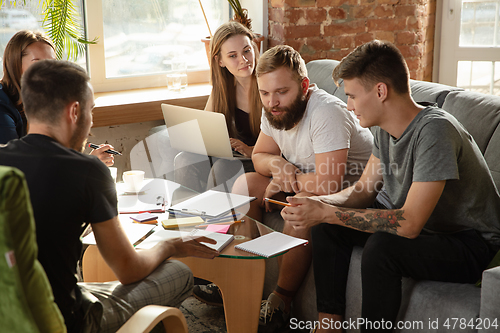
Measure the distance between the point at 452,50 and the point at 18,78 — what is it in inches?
111

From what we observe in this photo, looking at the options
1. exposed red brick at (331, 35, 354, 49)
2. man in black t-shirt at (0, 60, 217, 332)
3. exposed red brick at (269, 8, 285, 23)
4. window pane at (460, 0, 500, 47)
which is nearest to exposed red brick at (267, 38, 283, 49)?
exposed red brick at (269, 8, 285, 23)

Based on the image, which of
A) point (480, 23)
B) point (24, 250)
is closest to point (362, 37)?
point (480, 23)

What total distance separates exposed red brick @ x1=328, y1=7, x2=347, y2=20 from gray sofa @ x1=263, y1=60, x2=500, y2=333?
1.09 metres

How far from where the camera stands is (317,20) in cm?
312

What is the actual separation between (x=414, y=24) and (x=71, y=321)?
2901mm

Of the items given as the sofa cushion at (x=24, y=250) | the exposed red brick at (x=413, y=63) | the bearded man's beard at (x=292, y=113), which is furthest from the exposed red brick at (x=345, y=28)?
the sofa cushion at (x=24, y=250)

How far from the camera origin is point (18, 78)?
6.73ft

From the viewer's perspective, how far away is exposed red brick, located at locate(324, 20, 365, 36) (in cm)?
314

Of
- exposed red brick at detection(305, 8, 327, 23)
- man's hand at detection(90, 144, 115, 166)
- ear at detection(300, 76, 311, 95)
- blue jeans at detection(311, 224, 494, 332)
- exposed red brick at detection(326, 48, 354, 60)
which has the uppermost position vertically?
exposed red brick at detection(305, 8, 327, 23)

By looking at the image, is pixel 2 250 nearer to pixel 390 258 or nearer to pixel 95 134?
pixel 390 258

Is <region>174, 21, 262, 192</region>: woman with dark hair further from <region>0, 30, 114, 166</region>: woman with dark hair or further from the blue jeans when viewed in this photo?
the blue jeans

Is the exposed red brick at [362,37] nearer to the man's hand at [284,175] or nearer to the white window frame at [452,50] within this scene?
the white window frame at [452,50]

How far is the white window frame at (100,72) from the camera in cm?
316

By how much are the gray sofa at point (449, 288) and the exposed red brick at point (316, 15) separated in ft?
3.64
